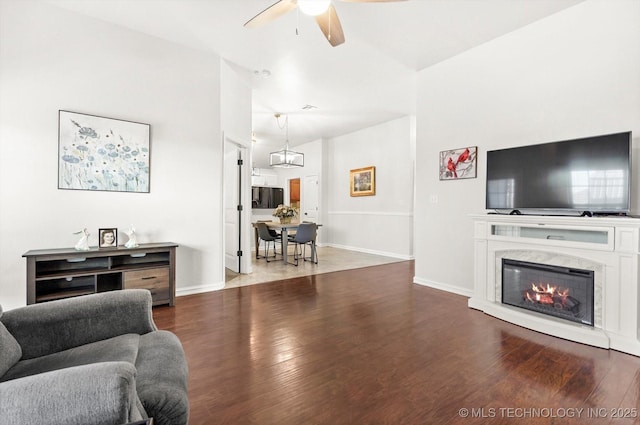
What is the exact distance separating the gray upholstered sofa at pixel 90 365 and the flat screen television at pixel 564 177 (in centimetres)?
324

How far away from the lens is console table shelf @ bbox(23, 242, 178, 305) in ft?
8.87

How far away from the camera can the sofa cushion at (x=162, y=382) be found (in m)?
1.03

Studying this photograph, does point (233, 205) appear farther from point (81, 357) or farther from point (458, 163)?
point (81, 357)

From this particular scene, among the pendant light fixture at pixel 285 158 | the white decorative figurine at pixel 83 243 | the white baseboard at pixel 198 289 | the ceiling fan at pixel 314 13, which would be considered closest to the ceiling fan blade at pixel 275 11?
the ceiling fan at pixel 314 13

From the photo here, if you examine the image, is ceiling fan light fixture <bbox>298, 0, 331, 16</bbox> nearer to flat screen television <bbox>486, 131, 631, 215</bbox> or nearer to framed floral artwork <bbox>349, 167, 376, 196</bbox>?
flat screen television <bbox>486, 131, 631, 215</bbox>

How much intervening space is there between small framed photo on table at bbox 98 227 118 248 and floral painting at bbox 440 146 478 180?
158 inches

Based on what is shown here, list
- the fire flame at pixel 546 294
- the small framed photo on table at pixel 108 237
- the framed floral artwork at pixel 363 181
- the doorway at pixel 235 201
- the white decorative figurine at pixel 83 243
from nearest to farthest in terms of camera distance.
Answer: the fire flame at pixel 546 294, the white decorative figurine at pixel 83 243, the small framed photo on table at pixel 108 237, the doorway at pixel 235 201, the framed floral artwork at pixel 363 181

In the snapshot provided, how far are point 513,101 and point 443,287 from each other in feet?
7.87

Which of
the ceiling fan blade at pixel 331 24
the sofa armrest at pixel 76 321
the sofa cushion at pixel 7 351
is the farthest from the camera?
the ceiling fan blade at pixel 331 24

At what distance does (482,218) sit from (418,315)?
125 centimetres

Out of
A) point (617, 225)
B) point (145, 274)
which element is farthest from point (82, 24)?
point (617, 225)

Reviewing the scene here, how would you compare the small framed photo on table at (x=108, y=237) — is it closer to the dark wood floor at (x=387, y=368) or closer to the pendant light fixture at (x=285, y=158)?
the dark wood floor at (x=387, y=368)

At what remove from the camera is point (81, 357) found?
4.15ft

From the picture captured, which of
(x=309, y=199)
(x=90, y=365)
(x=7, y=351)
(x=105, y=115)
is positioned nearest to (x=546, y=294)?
(x=90, y=365)
